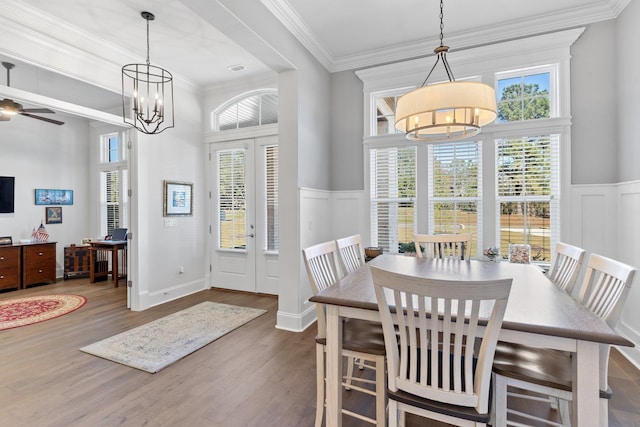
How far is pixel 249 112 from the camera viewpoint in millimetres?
4762

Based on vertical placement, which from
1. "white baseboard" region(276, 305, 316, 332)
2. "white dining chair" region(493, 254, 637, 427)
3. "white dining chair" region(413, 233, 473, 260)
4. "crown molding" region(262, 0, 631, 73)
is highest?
"crown molding" region(262, 0, 631, 73)

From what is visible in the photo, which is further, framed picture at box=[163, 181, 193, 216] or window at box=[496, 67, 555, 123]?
framed picture at box=[163, 181, 193, 216]

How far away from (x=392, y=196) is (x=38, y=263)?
612 centimetres

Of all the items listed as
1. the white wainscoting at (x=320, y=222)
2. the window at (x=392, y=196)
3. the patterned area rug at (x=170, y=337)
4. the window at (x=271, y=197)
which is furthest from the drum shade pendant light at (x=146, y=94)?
the window at (x=392, y=196)

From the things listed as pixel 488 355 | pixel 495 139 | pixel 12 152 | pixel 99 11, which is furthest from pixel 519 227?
pixel 12 152

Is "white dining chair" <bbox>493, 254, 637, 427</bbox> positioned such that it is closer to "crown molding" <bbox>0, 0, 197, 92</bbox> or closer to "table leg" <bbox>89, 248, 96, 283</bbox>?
"crown molding" <bbox>0, 0, 197, 92</bbox>

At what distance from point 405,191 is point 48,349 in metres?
4.14

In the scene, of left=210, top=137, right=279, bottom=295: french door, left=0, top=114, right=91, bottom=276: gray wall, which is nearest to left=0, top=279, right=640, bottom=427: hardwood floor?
left=210, top=137, right=279, bottom=295: french door

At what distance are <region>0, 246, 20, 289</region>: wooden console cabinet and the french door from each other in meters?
3.23

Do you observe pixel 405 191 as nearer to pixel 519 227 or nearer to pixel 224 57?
pixel 519 227

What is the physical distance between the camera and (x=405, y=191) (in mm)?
3869

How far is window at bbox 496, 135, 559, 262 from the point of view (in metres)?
3.26

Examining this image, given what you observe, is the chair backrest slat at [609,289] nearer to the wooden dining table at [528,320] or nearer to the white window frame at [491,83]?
the wooden dining table at [528,320]

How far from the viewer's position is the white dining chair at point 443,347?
115 cm
